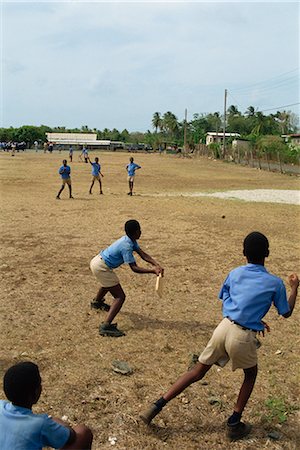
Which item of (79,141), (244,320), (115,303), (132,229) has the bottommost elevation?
(115,303)

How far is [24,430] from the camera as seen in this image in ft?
7.80

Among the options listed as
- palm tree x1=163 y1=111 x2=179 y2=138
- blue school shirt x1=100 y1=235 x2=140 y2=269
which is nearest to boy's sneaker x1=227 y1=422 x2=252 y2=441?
blue school shirt x1=100 y1=235 x2=140 y2=269

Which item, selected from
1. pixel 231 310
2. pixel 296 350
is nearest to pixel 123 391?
pixel 231 310

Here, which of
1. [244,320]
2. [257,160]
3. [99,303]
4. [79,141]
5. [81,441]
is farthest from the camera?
[79,141]

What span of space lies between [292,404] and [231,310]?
50.1 inches

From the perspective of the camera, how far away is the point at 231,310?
349 cm

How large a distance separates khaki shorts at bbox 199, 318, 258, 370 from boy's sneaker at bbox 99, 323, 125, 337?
6.23 ft

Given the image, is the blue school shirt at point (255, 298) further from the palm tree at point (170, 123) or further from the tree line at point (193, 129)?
the palm tree at point (170, 123)

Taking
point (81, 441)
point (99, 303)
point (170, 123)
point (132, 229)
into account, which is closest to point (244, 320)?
point (81, 441)

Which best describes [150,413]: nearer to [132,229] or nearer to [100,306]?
[132,229]

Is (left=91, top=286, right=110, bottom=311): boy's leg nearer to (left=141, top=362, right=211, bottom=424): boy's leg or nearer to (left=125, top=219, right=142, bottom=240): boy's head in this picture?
(left=125, top=219, right=142, bottom=240): boy's head

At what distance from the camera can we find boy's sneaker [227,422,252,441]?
356cm

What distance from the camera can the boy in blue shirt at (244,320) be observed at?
3.43 meters

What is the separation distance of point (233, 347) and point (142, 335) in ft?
6.79
